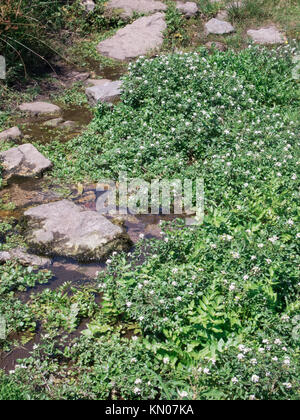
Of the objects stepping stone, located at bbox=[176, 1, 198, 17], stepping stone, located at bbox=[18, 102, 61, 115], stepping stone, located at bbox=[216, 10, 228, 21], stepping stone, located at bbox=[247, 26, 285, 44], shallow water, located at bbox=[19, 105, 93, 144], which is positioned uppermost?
stepping stone, located at bbox=[176, 1, 198, 17]

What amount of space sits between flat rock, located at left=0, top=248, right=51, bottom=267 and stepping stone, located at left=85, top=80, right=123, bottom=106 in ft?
12.2

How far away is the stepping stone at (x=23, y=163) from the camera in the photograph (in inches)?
267

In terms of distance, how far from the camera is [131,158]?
670cm

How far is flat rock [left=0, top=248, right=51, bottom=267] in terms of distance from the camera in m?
5.13

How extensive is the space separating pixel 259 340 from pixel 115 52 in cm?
845

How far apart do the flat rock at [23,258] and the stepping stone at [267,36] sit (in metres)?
7.53

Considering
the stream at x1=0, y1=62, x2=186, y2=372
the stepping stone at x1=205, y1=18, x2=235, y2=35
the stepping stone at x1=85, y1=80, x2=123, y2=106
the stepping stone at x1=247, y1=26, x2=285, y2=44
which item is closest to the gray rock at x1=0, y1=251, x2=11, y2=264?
the stream at x1=0, y1=62, x2=186, y2=372

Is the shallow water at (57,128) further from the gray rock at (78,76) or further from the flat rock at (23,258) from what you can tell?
the flat rock at (23,258)

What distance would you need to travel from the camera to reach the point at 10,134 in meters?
7.57

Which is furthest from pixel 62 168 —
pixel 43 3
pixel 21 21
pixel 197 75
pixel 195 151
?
pixel 43 3

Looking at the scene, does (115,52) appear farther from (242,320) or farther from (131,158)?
(242,320)

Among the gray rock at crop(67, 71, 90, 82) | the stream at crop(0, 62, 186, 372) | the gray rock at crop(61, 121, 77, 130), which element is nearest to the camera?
the stream at crop(0, 62, 186, 372)

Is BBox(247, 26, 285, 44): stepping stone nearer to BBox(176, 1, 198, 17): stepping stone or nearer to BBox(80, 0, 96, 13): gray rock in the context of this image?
→ BBox(176, 1, 198, 17): stepping stone

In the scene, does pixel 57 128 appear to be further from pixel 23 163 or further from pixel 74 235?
pixel 74 235
